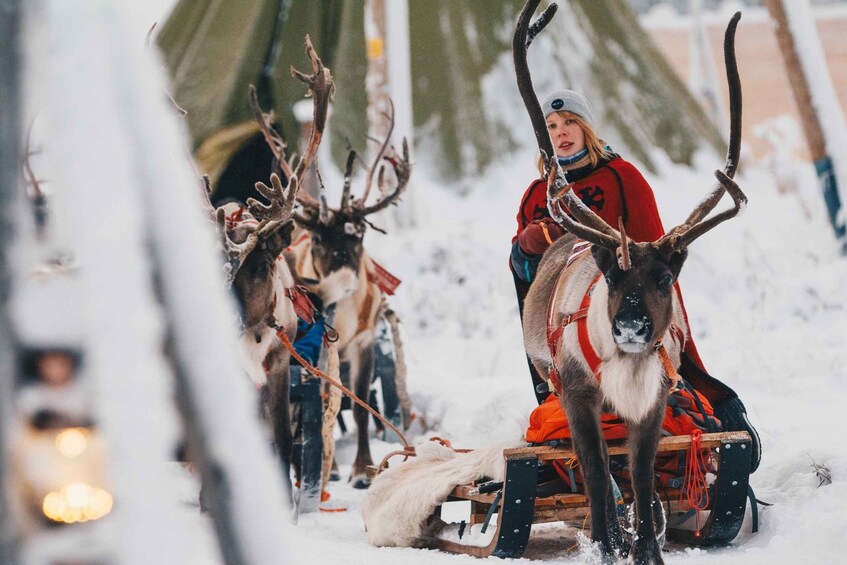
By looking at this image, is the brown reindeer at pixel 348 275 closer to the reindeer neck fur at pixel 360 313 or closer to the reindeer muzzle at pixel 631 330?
the reindeer neck fur at pixel 360 313

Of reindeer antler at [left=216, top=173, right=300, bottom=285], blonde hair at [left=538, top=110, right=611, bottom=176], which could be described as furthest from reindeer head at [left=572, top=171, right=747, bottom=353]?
reindeer antler at [left=216, top=173, right=300, bottom=285]

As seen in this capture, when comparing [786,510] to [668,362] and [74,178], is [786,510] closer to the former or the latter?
[668,362]

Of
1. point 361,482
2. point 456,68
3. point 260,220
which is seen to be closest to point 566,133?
point 260,220

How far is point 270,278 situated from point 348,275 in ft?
5.96

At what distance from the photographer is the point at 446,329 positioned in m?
12.9

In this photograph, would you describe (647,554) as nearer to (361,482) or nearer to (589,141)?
(589,141)

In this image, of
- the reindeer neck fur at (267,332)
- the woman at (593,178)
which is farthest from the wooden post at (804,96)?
the reindeer neck fur at (267,332)

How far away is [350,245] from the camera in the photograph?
25.5ft

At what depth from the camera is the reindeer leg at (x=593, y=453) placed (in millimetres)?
4363

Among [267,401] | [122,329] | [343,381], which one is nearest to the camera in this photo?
[122,329]

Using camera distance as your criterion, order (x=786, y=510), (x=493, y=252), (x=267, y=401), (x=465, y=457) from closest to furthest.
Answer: (x=786, y=510), (x=465, y=457), (x=267, y=401), (x=493, y=252)

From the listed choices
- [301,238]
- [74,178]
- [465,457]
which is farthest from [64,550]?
[301,238]

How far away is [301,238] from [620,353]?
14.0 feet

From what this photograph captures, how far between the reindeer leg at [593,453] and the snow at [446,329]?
1.04 ft
